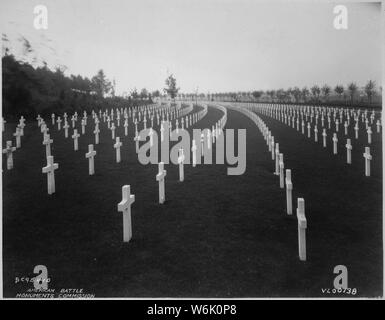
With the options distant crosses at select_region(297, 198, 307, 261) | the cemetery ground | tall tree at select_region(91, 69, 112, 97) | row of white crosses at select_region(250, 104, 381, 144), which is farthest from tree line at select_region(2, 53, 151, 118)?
row of white crosses at select_region(250, 104, 381, 144)

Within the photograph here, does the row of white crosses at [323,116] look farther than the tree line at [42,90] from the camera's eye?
Yes

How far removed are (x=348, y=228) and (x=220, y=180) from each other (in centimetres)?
326

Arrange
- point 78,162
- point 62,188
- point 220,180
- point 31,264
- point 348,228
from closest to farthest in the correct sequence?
point 31,264
point 348,228
point 62,188
point 220,180
point 78,162

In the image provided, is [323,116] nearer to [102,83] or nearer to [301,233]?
[102,83]

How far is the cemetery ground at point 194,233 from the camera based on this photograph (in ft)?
14.7

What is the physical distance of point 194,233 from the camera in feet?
18.4

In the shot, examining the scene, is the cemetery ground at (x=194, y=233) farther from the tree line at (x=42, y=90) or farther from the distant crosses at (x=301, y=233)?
the tree line at (x=42, y=90)

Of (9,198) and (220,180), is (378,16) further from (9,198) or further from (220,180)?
(9,198)

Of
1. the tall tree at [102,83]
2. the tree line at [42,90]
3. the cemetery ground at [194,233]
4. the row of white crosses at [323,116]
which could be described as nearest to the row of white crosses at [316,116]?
the row of white crosses at [323,116]

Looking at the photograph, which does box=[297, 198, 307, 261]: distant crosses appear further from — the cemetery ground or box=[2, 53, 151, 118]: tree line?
box=[2, 53, 151, 118]: tree line

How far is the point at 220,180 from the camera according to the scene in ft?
28.0

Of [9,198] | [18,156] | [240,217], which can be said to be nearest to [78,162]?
[18,156]

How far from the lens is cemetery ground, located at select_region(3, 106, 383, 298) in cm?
449

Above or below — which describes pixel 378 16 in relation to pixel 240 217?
above
